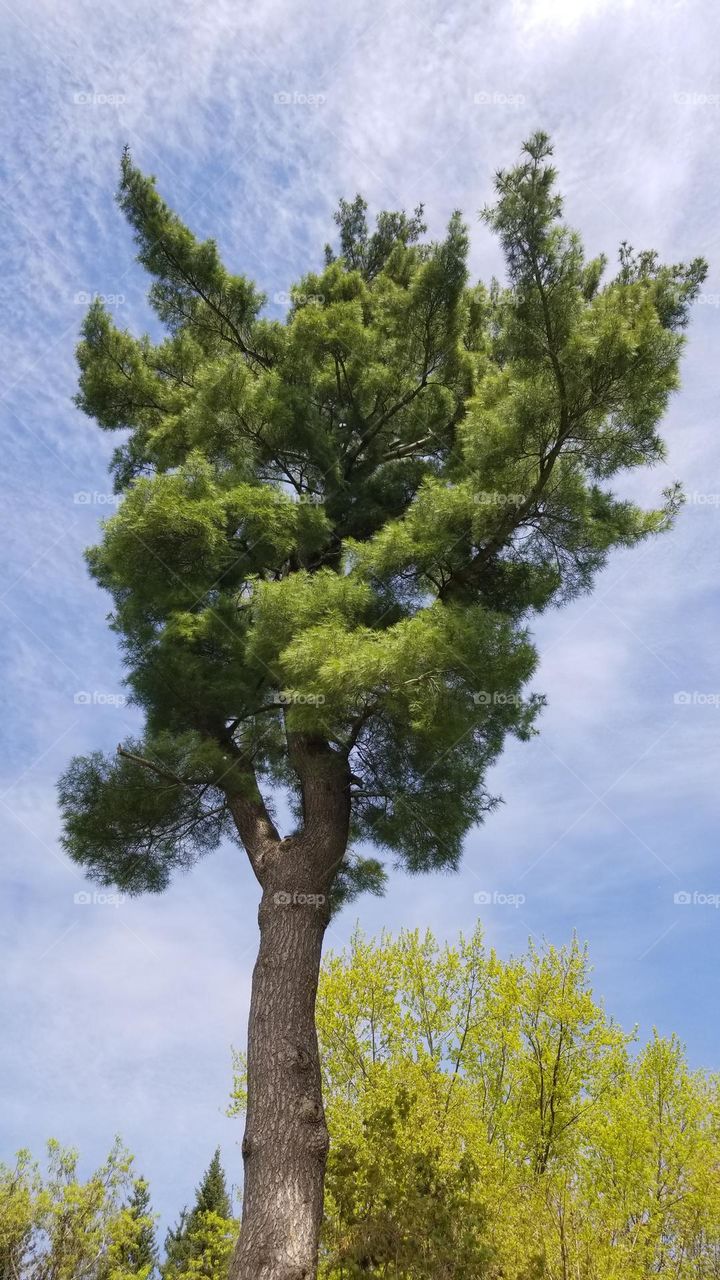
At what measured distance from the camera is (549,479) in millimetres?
6406

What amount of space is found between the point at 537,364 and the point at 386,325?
3.16 meters

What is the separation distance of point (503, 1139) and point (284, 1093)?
299 inches

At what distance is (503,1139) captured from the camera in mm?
10539

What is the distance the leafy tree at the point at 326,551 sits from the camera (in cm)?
530

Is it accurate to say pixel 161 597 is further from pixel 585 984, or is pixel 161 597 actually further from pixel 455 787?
pixel 585 984

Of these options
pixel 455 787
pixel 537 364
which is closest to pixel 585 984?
pixel 455 787
